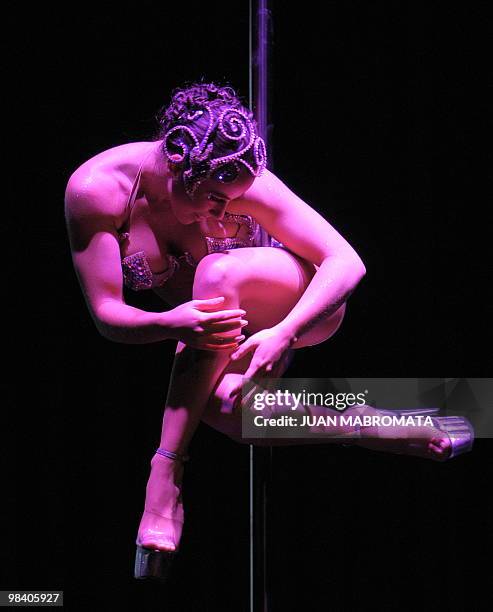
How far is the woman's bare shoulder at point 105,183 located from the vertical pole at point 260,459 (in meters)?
0.21

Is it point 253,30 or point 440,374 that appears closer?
point 253,30

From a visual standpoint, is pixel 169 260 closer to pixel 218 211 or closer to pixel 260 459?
pixel 218 211

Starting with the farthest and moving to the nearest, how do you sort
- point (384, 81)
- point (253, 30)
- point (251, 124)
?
1. point (384, 81)
2. point (253, 30)
3. point (251, 124)

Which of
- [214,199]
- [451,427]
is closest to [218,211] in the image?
[214,199]

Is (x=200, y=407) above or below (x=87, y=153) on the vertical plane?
below

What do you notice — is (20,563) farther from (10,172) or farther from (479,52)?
(479,52)

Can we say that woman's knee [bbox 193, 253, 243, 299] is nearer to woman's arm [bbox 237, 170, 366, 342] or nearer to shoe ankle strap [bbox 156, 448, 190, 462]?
woman's arm [bbox 237, 170, 366, 342]

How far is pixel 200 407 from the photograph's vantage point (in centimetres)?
122

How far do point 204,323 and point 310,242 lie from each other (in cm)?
22

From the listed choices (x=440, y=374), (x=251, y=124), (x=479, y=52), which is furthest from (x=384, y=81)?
(x=440, y=374)

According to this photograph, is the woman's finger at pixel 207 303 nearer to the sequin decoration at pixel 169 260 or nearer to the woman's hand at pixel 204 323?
the woman's hand at pixel 204 323

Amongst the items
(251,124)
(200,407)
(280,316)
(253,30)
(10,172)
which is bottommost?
(200,407)

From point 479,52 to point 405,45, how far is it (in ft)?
0.44

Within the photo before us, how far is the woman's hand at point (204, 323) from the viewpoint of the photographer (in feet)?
3.73
